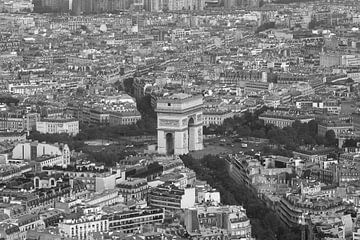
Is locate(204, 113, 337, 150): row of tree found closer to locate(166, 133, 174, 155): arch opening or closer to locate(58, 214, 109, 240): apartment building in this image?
locate(166, 133, 174, 155): arch opening

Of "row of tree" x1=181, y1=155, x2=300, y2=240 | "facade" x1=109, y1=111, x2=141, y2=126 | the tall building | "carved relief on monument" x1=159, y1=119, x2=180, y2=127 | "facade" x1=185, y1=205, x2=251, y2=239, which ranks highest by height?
"facade" x1=185, y1=205, x2=251, y2=239

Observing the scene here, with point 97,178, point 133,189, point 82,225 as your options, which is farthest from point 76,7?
point 82,225

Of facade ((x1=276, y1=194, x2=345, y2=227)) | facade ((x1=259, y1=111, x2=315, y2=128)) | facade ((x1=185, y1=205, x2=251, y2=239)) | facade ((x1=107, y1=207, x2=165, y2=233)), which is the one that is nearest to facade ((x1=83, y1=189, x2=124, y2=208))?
facade ((x1=107, y1=207, x2=165, y2=233))

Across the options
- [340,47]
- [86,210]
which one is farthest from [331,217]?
[340,47]

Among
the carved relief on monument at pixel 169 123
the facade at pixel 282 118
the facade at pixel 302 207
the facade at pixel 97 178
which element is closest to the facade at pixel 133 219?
the facade at pixel 302 207

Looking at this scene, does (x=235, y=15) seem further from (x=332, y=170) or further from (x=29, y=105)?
(x=332, y=170)

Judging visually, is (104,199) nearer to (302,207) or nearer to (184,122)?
(302,207)
